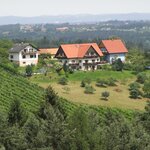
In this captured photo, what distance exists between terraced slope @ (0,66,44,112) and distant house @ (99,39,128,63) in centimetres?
2526

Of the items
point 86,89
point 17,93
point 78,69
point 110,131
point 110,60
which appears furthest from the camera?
point 110,60

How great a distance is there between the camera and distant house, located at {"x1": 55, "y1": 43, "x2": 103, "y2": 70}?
75062mm

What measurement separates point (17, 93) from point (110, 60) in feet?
110

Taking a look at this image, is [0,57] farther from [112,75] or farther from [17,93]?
[17,93]


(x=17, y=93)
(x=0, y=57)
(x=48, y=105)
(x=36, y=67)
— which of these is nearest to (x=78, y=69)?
(x=36, y=67)

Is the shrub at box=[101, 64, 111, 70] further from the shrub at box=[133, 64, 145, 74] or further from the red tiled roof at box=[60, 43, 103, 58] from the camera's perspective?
the shrub at box=[133, 64, 145, 74]

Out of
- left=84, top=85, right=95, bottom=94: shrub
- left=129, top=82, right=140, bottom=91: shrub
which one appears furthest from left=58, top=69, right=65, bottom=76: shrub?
left=129, top=82, right=140, bottom=91: shrub

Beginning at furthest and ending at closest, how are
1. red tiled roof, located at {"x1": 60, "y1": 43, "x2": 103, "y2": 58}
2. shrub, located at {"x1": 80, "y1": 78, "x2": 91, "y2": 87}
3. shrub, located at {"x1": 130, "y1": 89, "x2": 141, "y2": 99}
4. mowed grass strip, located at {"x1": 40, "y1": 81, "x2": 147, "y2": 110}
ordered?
red tiled roof, located at {"x1": 60, "y1": 43, "x2": 103, "y2": 58} → shrub, located at {"x1": 80, "y1": 78, "x2": 91, "y2": 87} → shrub, located at {"x1": 130, "y1": 89, "x2": 141, "y2": 99} → mowed grass strip, located at {"x1": 40, "y1": 81, "x2": 147, "y2": 110}

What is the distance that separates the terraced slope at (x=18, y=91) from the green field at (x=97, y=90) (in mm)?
3176

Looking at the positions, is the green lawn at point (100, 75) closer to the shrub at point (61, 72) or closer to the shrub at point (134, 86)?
the shrub at point (61, 72)

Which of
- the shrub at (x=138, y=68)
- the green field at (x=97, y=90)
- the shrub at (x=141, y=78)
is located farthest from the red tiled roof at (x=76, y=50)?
the shrub at (x=141, y=78)

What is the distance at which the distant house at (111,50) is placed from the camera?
81.5 meters

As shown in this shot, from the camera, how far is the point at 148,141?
29859mm

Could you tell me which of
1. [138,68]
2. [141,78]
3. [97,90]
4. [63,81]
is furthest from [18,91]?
[138,68]
